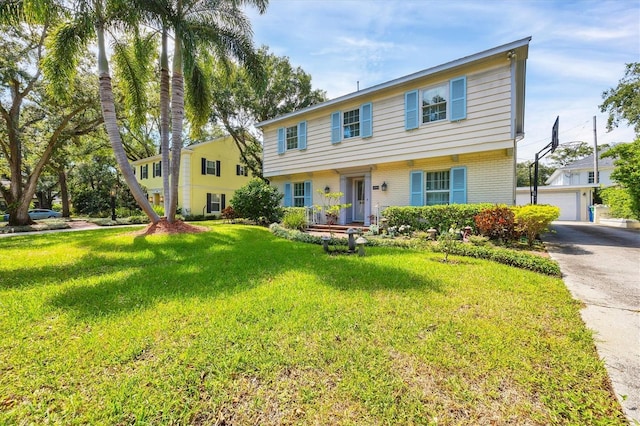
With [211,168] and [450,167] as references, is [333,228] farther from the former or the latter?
[211,168]

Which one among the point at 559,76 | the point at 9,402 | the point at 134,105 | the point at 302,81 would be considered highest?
the point at 302,81

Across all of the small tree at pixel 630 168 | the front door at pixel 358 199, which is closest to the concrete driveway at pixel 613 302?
the small tree at pixel 630 168

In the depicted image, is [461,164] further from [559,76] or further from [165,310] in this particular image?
[165,310]

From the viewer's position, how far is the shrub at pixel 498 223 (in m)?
7.47

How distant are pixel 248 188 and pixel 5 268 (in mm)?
8522

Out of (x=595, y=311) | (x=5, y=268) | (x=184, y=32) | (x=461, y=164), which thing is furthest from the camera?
(x=461, y=164)

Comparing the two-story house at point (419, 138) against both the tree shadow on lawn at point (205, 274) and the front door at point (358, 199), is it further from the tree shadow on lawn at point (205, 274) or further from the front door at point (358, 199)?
the tree shadow on lawn at point (205, 274)

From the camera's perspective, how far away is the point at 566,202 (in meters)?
22.0

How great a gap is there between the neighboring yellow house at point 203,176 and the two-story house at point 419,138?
31.5 ft

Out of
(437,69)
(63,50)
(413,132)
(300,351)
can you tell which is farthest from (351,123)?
(300,351)

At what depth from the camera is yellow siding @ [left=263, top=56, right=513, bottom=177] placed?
8.39 m

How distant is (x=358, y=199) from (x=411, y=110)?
4.70 metres

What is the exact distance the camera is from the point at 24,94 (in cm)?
1338

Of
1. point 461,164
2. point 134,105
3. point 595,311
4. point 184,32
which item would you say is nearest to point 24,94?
point 134,105
